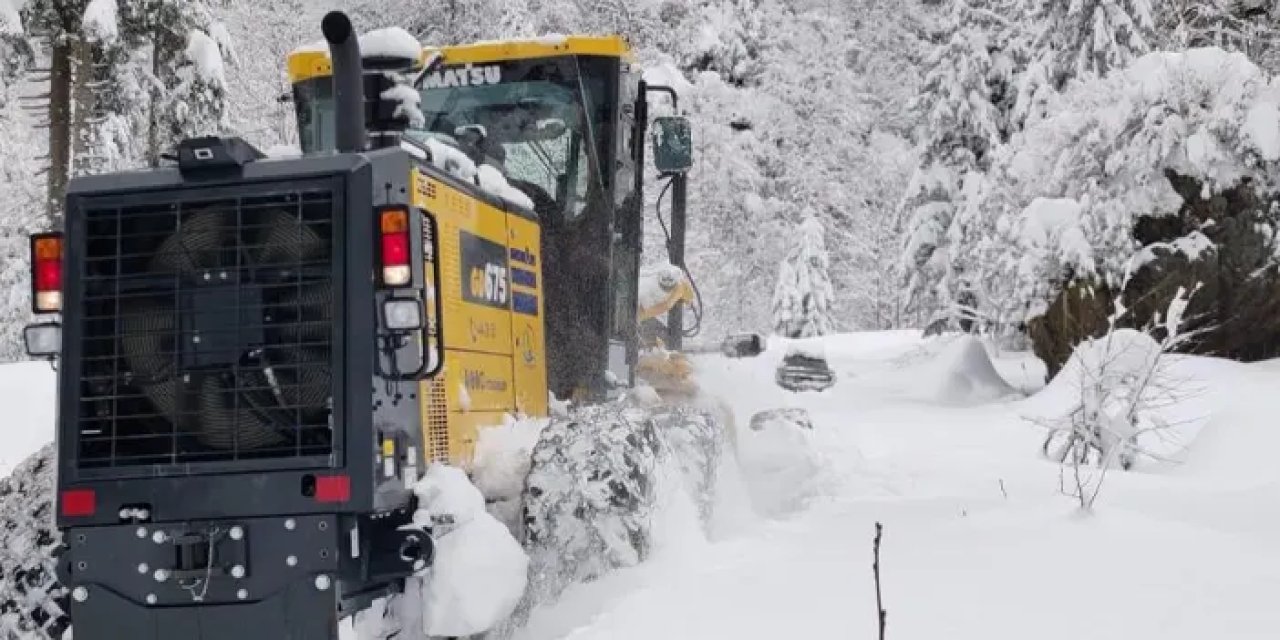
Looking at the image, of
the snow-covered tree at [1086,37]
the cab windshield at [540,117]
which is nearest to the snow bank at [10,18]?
the cab windshield at [540,117]

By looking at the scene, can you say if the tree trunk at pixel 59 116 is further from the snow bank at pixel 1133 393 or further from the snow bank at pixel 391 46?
the snow bank at pixel 391 46

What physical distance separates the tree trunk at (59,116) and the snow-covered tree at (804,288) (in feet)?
57.2

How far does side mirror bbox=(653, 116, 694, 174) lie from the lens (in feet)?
24.2

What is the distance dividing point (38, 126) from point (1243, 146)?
13833 mm

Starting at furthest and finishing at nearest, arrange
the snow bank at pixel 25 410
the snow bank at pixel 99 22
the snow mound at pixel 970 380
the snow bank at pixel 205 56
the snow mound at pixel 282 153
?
the snow bank at pixel 205 56, the snow mound at pixel 970 380, the snow bank at pixel 99 22, the snow bank at pixel 25 410, the snow mound at pixel 282 153

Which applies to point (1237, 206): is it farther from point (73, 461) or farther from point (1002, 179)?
point (73, 461)

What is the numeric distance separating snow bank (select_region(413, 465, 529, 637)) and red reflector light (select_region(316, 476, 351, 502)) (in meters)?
0.32

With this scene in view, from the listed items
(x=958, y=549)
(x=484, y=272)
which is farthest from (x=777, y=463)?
(x=484, y=272)

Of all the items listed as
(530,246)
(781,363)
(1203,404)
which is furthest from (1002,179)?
(530,246)

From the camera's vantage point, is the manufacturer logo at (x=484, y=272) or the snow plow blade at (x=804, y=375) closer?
the manufacturer logo at (x=484, y=272)

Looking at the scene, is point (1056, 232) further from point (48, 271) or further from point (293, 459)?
point (48, 271)

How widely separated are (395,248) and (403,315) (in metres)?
0.24

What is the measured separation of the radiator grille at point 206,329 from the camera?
4.44m

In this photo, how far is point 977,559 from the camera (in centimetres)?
575
